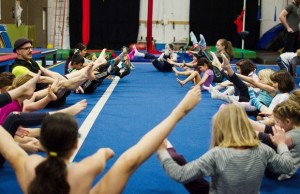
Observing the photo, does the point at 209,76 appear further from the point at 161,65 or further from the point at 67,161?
the point at 67,161

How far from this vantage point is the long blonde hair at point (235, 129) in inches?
79.6

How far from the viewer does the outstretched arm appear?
180cm

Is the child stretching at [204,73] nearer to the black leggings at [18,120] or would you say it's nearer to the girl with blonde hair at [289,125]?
the girl with blonde hair at [289,125]

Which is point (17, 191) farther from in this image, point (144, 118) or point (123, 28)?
point (123, 28)

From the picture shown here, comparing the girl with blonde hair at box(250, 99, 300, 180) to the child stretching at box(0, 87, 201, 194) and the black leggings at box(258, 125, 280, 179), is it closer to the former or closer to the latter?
the black leggings at box(258, 125, 280, 179)

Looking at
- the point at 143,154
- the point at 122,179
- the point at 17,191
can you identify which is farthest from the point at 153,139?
the point at 17,191

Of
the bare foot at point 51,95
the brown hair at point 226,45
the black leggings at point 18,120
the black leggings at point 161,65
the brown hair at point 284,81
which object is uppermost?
the brown hair at point 226,45

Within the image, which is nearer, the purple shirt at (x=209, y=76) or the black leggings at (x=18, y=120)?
the black leggings at (x=18, y=120)

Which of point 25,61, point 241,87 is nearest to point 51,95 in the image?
point 25,61

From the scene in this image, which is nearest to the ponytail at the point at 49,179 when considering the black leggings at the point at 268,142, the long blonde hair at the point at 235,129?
the long blonde hair at the point at 235,129

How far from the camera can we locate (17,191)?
8.41ft

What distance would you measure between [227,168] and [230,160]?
0.04 m

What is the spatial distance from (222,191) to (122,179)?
55cm

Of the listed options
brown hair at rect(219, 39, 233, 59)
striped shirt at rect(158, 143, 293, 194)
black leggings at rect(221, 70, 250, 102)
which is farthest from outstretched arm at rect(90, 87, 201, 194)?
brown hair at rect(219, 39, 233, 59)
